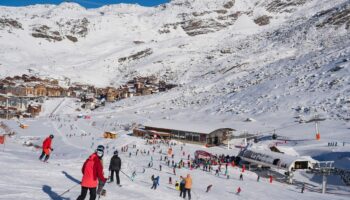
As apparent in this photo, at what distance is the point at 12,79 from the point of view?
423 feet

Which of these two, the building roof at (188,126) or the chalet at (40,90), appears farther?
the chalet at (40,90)

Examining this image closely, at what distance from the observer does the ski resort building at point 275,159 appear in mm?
33938

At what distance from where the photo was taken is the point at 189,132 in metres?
55.2

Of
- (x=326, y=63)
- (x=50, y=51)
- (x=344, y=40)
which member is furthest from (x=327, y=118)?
(x=50, y=51)

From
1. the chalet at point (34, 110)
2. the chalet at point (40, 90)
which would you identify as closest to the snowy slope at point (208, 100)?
the chalet at point (34, 110)

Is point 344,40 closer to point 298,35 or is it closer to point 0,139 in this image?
point 298,35

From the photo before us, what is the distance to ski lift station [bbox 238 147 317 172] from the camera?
111 feet

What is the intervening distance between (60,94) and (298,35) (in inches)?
3027

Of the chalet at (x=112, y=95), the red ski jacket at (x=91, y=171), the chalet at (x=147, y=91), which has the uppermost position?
the chalet at (x=147, y=91)

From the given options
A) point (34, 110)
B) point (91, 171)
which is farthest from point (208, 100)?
point (91, 171)

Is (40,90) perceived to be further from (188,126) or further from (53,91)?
(188,126)

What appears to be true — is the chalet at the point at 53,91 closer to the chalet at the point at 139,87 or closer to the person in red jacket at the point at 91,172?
the chalet at the point at 139,87

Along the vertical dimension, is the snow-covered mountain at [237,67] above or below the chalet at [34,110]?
above

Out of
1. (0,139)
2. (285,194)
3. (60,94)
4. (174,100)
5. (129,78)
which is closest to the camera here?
(285,194)
